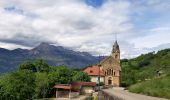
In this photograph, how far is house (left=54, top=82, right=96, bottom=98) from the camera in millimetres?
97250

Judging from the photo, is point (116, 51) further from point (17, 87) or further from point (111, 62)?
point (17, 87)

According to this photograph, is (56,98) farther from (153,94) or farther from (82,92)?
(153,94)

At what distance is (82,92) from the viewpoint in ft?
342

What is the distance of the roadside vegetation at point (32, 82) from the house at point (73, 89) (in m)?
2.77

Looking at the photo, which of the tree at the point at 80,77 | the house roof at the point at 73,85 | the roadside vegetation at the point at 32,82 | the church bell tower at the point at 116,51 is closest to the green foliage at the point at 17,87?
the roadside vegetation at the point at 32,82

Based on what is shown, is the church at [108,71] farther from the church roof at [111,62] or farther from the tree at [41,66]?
the tree at [41,66]

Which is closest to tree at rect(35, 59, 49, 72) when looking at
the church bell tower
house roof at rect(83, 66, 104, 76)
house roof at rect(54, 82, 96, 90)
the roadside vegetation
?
the roadside vegetation

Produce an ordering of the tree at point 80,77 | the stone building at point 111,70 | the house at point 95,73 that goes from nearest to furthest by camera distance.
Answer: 1. the tree at point 80,77
2. the house at point 95,73
3. the stone building at point 111,70

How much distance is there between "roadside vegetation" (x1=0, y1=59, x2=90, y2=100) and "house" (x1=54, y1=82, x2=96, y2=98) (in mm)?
2769

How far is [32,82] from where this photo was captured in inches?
3612

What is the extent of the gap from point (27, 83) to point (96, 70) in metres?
47.3

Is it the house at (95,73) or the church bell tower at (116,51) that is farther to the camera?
the church bell tower at (116,51)

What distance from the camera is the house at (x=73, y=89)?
319 ft

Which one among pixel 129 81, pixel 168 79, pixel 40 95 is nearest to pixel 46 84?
pixel 40 95
